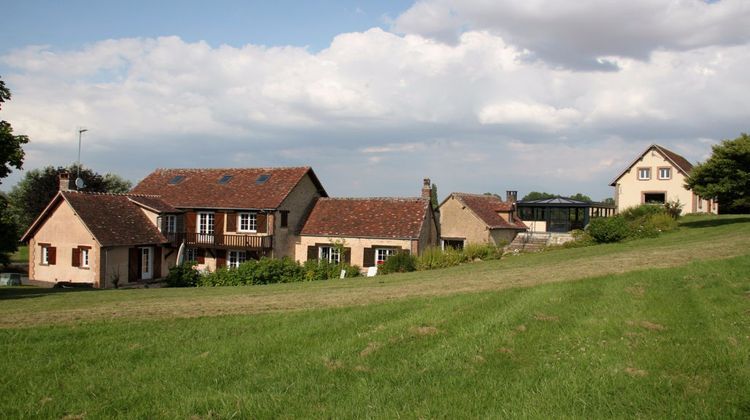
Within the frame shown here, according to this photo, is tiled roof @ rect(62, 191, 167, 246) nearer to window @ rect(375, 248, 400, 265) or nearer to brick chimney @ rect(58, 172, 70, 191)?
brick chimney @ rect(58, 172, 70, 191)

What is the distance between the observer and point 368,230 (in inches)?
1419

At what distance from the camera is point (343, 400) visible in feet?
21.9

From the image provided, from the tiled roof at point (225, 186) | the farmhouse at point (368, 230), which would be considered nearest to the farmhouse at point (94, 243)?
the tiled roof at point (225, 186)

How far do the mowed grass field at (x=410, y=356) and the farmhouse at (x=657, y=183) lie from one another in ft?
123

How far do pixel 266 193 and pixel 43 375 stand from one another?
98.6 ft

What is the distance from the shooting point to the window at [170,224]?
37.1m

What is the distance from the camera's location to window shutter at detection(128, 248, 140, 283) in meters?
33.4

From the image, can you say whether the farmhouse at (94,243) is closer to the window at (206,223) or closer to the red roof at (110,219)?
the red roof at (110,219)

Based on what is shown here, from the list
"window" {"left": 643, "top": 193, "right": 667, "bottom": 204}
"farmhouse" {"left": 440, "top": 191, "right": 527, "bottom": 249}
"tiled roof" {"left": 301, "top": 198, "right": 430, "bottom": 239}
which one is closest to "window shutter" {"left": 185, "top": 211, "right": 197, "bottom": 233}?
"tiled roof" {"left": 301, "top": 198, "right": 430, "bottom": 239}

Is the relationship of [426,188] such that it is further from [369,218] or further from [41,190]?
[41,190]

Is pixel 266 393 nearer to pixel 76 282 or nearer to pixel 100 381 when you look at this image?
pixel 100 381

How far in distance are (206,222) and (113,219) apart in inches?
232

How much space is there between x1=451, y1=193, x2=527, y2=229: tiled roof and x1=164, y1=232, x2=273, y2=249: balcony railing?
13.9 meters

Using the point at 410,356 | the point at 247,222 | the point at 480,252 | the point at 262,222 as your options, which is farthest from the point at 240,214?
the point at 410,356
